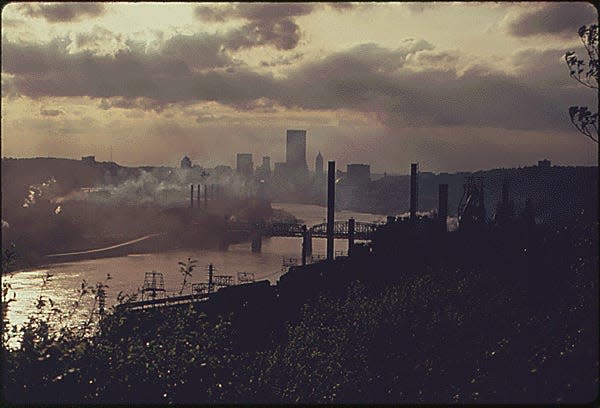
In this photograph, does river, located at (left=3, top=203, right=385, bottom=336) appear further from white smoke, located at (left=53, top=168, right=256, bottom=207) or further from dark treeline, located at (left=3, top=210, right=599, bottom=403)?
dark treeline, located at (left=3, top=210, right=599, bottom=403)

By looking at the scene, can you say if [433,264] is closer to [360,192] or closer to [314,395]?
[314,395]

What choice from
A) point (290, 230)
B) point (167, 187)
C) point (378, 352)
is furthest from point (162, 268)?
point (378, 352)

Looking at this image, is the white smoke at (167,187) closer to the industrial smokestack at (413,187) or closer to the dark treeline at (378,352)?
the industrial smokestack at (413,187)

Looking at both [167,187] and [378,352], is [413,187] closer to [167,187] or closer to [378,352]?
[378,352]

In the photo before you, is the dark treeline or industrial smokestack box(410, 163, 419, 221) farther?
industrial smokestack box(410, 163, 419, 221)

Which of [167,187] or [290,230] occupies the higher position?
[167,187]

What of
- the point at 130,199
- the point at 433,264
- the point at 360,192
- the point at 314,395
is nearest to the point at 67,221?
the point at 130,199

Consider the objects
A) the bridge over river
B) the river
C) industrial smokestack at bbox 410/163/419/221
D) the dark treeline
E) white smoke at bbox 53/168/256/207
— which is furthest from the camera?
white smoke at bbox 53/168/256/207

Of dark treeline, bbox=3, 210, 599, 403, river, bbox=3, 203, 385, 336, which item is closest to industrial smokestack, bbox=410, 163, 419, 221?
river, bbox=3, 203, 385, 336

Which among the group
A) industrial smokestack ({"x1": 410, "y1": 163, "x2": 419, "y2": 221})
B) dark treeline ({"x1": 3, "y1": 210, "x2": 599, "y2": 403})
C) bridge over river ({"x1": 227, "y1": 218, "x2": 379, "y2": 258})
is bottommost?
bridge over river ({"x1": 227, "y1": 218, "x2": 379, "y2": 258})
